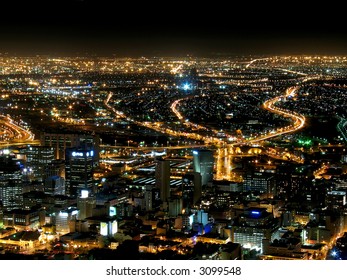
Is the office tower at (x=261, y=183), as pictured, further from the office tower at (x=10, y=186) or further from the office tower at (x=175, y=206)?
the office tower at (x=10, y=186)

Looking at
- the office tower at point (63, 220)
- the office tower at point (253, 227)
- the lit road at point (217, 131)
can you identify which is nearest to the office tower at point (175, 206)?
the office tower at point (253, 227)

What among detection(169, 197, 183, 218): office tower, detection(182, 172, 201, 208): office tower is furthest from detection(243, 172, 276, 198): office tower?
detection(169, 197, 183, 218): office tower

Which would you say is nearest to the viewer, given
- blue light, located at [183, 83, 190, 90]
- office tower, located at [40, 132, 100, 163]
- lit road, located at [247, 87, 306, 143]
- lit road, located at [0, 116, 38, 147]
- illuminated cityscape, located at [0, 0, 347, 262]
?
illuminated cityscape, located at [0, 0, 347, 262]

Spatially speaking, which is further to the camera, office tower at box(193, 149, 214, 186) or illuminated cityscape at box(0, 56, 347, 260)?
office tower at box(193, 149, 214, 186)

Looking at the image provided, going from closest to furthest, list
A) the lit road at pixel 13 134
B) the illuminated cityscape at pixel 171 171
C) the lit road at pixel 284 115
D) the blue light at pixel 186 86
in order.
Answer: the illuminated cityscape at pixel 171 171, the lit road at pixel 13 134, the lit road at pixel 284 115, the blue light at pixel 186 86

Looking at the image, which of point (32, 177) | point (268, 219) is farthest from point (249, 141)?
point (268, 219)

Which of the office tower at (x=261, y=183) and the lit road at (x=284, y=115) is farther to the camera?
the lit road at (x=284, y=115)

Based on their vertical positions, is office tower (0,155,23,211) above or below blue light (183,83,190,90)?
below

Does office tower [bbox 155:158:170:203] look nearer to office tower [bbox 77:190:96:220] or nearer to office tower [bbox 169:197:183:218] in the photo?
office tower [bbox 169:197:183:218]
